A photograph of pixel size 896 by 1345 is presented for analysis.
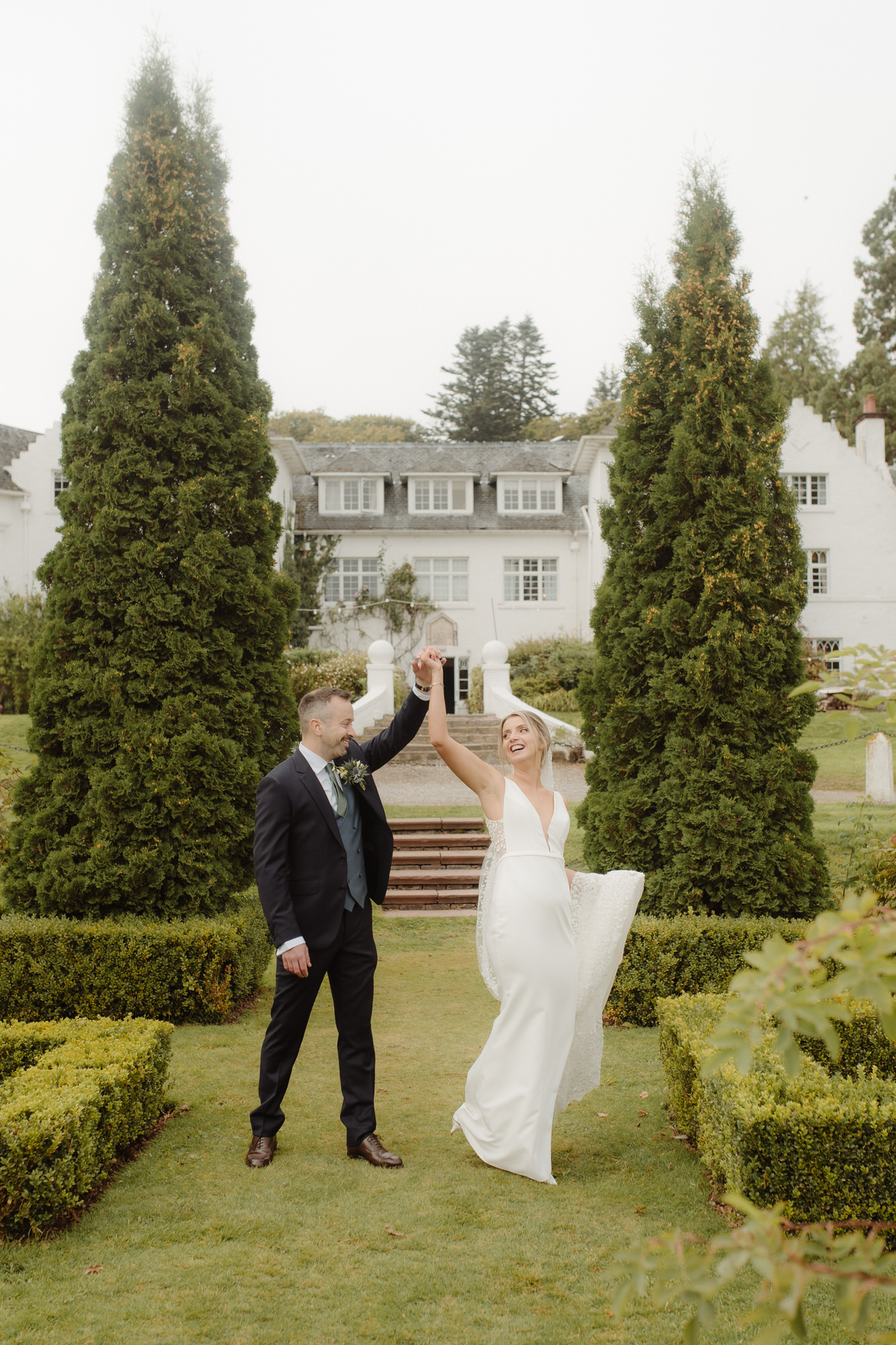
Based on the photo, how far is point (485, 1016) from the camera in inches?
291

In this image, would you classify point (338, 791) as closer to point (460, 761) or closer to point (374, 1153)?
point (460, 761)

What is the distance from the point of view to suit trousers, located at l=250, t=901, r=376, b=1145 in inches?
188

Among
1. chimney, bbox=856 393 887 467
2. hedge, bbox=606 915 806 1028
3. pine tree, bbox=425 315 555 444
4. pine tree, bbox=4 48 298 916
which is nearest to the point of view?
hedge, bbox=606 915 806 1028

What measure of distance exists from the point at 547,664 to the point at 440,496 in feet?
28.8

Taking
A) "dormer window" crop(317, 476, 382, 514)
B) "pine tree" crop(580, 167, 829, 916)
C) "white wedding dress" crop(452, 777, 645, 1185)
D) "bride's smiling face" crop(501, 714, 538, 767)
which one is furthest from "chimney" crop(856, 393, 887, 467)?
"white wedding dress" crop(452, 777, 645, 1185)

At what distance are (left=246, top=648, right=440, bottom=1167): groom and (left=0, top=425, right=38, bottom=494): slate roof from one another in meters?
29.3

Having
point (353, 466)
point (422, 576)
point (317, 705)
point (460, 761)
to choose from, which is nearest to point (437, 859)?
point (317, 705)

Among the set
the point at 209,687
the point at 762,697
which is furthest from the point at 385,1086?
the point at 762,697

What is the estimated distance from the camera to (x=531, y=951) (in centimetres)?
461

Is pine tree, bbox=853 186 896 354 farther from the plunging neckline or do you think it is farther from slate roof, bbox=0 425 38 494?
the plunging neckline

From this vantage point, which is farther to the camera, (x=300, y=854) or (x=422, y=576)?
(x=422, y=576)

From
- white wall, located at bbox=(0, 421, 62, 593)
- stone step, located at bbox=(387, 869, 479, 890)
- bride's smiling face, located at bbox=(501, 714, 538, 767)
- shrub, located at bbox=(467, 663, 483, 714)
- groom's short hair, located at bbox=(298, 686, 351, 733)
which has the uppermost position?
white wall, located at bbox=(0, 421, 62, 593)

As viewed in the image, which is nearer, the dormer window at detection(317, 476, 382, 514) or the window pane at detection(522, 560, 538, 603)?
the window pane at detection(522, 560, 538, 603)

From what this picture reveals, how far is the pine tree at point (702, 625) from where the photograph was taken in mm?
7410
